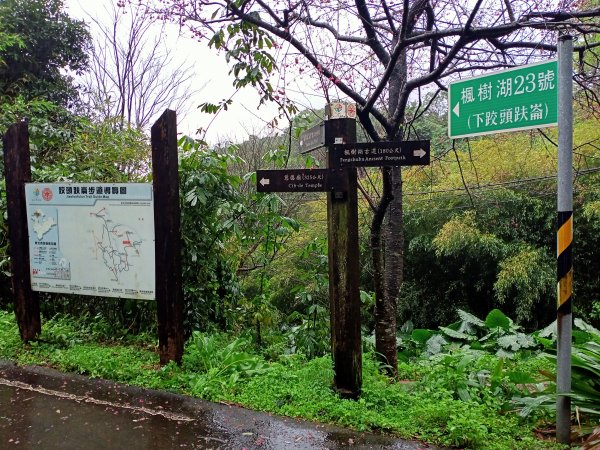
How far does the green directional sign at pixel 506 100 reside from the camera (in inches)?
115

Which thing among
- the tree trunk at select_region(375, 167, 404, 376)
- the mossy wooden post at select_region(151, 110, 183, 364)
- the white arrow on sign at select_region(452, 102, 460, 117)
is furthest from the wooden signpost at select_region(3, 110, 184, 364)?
the white arrow on sign at select_region(452, 102, 460, 117)

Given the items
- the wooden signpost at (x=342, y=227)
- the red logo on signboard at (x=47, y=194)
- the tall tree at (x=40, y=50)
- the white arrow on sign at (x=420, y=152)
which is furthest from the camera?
the tall tree at (x=40, y=50)

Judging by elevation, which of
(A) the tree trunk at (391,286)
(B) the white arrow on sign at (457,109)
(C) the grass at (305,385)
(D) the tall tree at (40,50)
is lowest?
(C) the grass at (305,385)

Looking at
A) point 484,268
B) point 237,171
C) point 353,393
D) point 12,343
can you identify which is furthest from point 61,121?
point 484,268

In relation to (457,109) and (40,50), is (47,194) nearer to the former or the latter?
(457,109)

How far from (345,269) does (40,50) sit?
1277 cm

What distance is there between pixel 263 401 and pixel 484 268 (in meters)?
9.72

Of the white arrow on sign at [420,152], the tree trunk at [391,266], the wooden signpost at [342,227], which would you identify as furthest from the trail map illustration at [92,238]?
the white arrow on sign at [420,152]

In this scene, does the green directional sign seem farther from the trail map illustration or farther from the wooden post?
the wooden post

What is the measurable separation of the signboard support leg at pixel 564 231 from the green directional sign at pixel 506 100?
63 mm

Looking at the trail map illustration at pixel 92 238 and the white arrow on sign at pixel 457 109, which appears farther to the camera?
the trail map illustration at pixel 92 238

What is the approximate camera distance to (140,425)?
3.37 meters

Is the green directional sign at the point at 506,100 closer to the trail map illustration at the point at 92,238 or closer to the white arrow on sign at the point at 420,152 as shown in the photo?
the white arrow on sign at the point at 420,152

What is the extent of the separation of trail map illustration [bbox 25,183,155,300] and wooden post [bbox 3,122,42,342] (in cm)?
8
